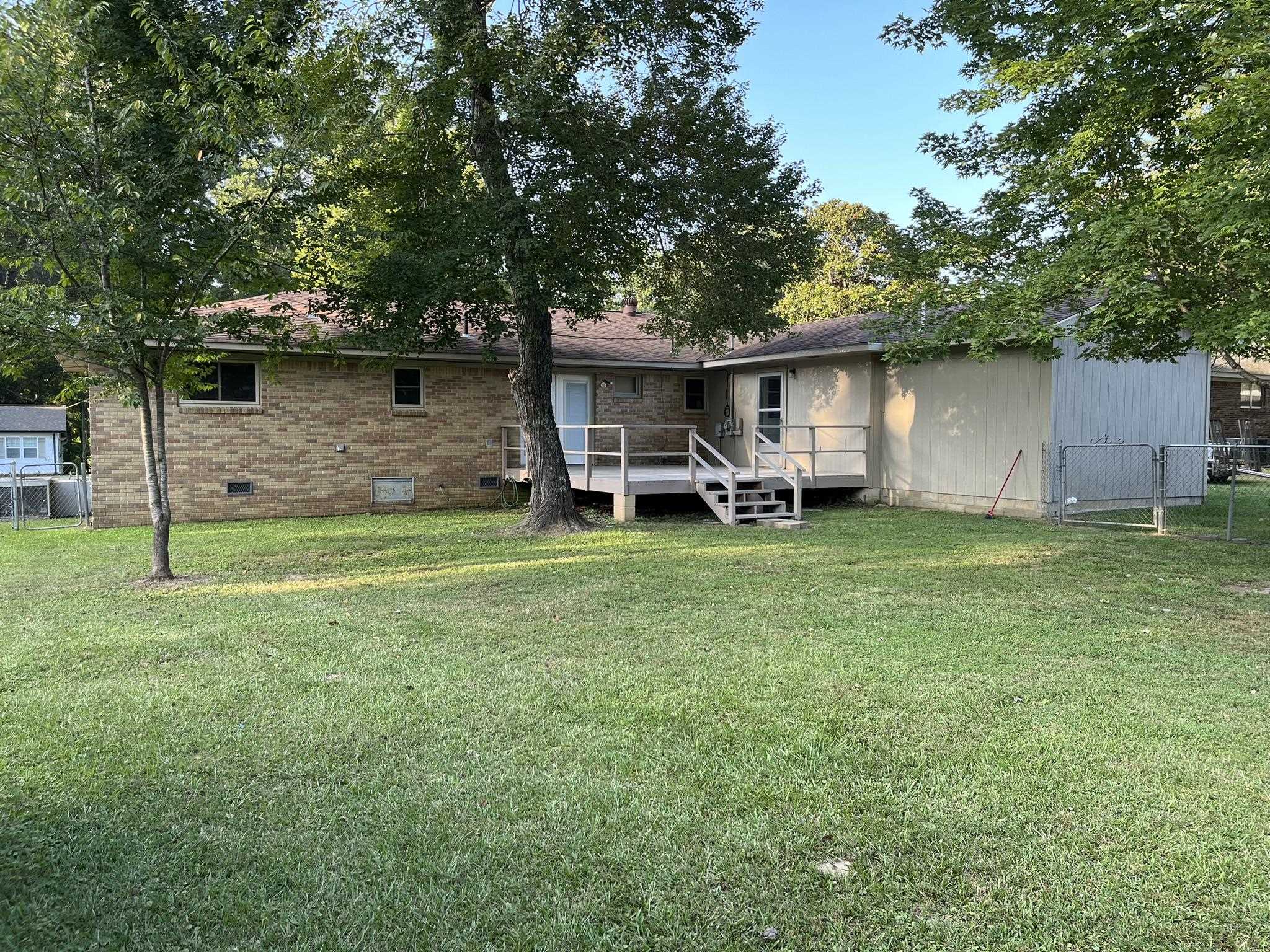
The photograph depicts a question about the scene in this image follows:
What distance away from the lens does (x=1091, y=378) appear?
43.8 ft

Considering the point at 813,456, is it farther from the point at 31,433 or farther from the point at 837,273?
the point at 31,433

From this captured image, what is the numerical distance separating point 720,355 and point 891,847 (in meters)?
16.1

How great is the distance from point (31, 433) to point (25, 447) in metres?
0.90

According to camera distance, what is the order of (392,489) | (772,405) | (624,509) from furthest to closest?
1. (772,405)
2. (392,489)
3. (624,509)

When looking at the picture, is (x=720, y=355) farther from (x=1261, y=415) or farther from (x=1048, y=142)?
(x=1261, y=415)

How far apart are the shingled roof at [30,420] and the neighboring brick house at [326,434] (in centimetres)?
1959

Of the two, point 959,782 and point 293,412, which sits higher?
point 293,412

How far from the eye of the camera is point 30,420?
100 feet

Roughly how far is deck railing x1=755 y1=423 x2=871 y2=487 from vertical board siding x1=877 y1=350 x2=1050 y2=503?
0.42 meters

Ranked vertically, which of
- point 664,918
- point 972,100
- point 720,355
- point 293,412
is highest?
point 972,100

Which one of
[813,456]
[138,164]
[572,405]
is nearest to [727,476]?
[813,456]

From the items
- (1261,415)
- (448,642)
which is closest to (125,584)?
(448,642)

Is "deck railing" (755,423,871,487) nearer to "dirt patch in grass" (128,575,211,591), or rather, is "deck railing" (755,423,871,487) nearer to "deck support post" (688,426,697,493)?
"deck support post" (688,426,697,493)

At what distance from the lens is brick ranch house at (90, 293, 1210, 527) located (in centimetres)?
1325
